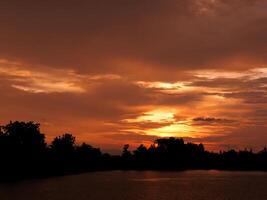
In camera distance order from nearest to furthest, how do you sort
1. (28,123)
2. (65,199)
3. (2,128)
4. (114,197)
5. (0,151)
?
(65,199)
(114,197)
(0,151)
(2,128)
(28,123)

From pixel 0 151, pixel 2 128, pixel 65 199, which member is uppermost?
pixel 2 128

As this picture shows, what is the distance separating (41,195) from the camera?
275 ft

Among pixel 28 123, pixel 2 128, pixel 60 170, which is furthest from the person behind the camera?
pixel 60 170

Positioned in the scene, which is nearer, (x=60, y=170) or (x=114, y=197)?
(x=114, y=197)

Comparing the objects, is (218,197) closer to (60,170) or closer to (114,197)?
(114,197)

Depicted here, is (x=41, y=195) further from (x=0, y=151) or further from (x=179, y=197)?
(x=0, y=151)

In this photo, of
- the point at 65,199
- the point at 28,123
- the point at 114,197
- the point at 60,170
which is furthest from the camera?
the point at 60,170

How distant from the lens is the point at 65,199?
252ft

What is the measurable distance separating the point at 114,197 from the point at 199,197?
16.9 metres

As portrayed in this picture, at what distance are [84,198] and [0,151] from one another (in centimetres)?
7267

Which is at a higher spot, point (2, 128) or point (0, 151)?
point (2, 128)

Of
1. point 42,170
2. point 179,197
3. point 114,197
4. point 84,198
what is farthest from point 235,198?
point 42,170

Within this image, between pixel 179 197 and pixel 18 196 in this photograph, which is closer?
pixel 18 196

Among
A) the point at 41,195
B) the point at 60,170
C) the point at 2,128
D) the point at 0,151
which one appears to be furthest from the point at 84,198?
the point at 60,170
